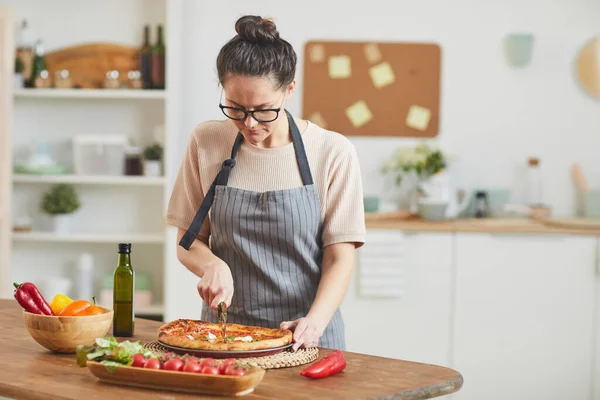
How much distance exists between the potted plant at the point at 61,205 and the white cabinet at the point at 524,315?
2.17m

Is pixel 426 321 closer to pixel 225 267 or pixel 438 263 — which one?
pixel 438 263

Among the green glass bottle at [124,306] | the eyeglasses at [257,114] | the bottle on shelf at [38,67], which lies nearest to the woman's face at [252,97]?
the eyeglasses at [257,114]

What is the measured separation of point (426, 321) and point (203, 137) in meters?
2.18

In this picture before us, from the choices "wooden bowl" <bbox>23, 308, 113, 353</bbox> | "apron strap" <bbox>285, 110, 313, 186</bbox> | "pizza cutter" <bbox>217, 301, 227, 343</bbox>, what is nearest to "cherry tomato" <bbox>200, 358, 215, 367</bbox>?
"pizza cutter" <bbox>217, 301, 227, 343</bbox>

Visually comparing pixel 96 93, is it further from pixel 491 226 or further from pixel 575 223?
pixel 575 223

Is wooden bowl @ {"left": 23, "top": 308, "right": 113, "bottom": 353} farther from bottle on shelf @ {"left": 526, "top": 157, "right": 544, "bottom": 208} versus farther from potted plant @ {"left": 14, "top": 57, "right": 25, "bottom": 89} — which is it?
bottle on shelf @ {"left": 526, "top": 157, "right": 544, "bottom": 208}

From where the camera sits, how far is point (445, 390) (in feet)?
6.20

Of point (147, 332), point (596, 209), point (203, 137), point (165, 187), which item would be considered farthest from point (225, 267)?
point (596, 209)

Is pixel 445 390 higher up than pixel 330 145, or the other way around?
pixel 330 145

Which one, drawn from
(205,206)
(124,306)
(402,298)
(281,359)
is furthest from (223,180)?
(402,298)

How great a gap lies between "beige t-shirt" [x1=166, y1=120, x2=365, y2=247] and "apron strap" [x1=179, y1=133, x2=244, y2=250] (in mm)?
33

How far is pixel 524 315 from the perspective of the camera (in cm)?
434

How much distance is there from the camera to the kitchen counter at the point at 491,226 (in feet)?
14.2

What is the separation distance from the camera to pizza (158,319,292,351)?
1.99 metres
